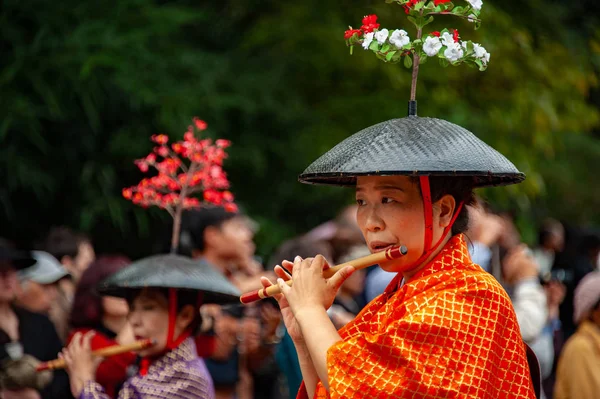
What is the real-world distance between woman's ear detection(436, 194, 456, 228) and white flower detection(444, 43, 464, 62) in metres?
0.44

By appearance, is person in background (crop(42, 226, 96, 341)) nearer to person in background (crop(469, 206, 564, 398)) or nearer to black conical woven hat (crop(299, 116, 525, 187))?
person in background (crop(469, 206, 564, 398))

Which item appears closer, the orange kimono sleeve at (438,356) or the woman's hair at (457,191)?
the orange kimono sleeve at (438,356)

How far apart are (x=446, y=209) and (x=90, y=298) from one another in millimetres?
3448

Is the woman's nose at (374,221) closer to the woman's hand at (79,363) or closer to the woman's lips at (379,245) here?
the woman's lips at (379,245)

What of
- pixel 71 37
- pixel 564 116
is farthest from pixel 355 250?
pixel 564 116

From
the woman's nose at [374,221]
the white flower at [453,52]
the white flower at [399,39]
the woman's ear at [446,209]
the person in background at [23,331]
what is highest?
the white flower at [399,39]

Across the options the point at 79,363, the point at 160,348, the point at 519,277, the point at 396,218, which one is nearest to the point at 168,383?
the point at 160,348

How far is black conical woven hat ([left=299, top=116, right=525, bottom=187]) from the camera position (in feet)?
9.16

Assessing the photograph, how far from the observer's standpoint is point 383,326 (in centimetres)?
287

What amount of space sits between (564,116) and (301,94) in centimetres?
296

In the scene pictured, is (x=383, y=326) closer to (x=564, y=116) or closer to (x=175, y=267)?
(x=175, y=267)

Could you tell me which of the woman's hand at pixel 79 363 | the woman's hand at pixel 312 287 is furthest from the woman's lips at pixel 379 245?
the woman's hand at pixel 79 363

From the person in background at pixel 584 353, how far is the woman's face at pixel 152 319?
2.51m

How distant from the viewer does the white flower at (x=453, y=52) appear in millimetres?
3018
